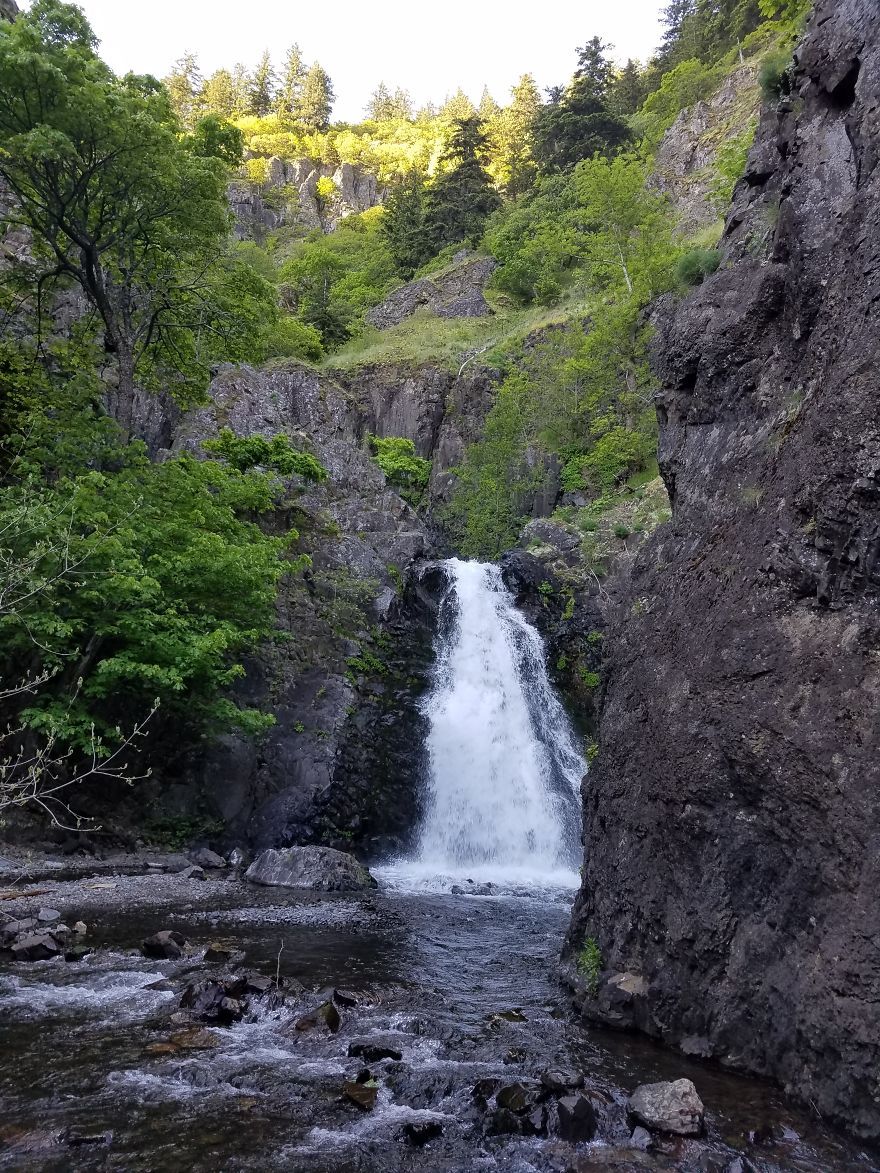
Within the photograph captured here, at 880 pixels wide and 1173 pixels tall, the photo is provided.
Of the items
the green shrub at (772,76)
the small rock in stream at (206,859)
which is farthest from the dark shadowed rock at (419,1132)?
the green shrub at (772,76)

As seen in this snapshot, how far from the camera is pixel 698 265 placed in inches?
438

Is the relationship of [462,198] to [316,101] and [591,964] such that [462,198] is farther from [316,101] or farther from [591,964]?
[591,964]

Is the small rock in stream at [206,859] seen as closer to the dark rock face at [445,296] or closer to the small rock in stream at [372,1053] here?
the small rock in stream at [372,1053]

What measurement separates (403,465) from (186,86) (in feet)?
296

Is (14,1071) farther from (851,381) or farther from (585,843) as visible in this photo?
(851,381)

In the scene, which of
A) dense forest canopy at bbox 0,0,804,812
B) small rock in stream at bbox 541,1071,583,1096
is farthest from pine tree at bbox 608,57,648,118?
small rock in stream at bbox 541,1071,583,1096

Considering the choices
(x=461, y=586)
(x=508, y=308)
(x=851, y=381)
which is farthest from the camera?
(x=508, y=308)

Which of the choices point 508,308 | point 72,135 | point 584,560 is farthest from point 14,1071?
point 508,308

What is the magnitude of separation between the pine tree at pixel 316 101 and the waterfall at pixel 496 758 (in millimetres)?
92827

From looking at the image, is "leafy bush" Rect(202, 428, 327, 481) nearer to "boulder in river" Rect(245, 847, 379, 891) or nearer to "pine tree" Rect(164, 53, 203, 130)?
"boulder in river" Rect(245, 847, 379, 891)

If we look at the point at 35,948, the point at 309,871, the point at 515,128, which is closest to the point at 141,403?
the point at 309,871

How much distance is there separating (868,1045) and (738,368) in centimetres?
658

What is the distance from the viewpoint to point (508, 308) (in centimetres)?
4797

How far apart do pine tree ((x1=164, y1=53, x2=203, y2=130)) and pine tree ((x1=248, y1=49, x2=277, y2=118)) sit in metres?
7.04
